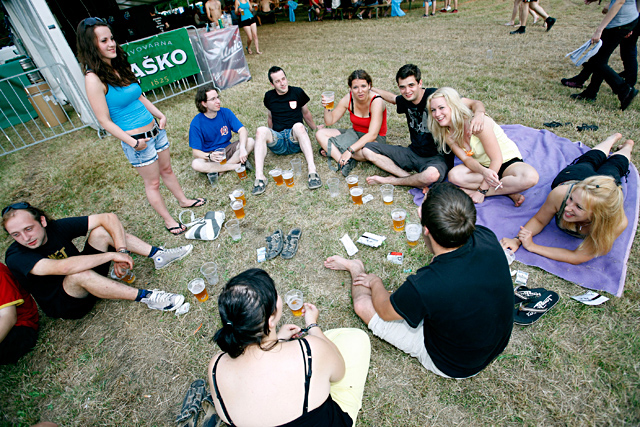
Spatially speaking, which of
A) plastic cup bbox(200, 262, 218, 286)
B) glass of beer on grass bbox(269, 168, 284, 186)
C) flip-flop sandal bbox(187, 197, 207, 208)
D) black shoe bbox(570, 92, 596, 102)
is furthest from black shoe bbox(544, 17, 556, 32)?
plastic cup bbox(200, 262, 218, 286)

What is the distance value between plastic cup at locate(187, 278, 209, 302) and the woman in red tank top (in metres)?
2.47

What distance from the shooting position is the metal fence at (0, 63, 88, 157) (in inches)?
293

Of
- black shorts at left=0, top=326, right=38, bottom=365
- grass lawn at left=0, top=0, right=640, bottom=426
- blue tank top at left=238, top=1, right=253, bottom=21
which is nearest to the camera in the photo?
grass lawn at left=0, top=0, right=640, bottom=426

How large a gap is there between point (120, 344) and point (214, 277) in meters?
1.03

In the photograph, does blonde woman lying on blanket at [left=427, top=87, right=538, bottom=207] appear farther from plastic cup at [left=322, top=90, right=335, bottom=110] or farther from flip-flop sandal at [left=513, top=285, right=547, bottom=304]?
plastic cup at [left=322, top=90, right=335, bottom=110]

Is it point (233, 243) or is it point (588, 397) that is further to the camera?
point (233, 243)

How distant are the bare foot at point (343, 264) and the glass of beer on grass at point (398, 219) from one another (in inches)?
27.9

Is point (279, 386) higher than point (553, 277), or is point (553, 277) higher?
point (279, 386)

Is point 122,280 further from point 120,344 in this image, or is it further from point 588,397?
point 588,397

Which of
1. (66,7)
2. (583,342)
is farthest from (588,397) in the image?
(66,7)

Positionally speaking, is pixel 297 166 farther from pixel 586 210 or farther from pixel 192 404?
pixel 586 210

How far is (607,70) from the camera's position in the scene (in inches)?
205

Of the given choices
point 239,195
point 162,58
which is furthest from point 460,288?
point 162,58

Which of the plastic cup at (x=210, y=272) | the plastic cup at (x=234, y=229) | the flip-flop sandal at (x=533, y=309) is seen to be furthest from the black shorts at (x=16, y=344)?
the flip-flop sandal at (x=533, y=309)
